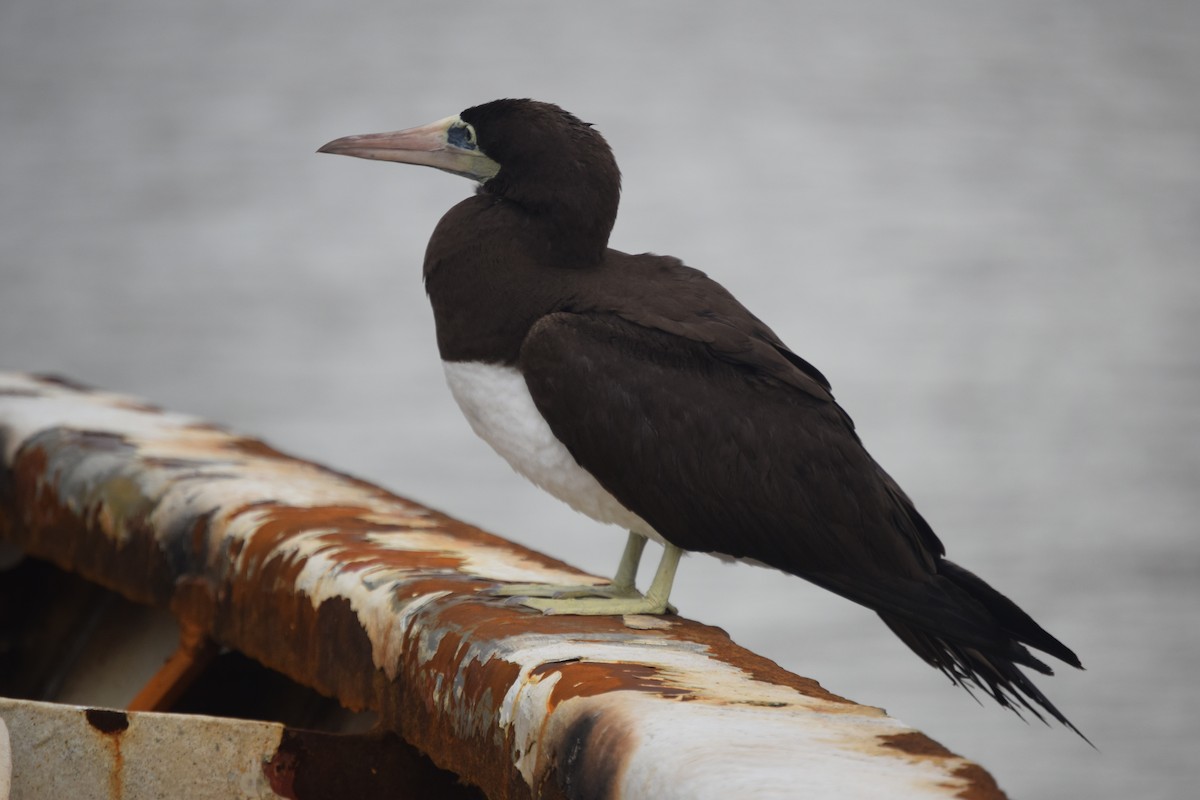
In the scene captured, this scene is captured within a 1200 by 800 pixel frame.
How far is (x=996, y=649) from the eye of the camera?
3.05 meters

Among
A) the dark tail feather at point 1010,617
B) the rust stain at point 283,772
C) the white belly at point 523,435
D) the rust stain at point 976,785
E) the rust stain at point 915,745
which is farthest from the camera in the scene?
the white belly at point 523,435

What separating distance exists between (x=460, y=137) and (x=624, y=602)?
117 cm

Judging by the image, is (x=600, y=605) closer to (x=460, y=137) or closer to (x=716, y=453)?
(x=716, y=453)

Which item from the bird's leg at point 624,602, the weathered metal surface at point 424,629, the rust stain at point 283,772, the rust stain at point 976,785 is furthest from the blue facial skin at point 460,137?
the rust stain at point 976,785

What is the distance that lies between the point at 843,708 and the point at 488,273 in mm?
1387

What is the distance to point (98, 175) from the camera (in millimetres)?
22578

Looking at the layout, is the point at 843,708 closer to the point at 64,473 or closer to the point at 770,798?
the point at 770,798

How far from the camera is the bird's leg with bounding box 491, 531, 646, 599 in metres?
3.11

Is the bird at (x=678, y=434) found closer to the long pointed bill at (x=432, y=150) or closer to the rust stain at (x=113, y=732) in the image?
the long pointed bill at (x=432, y=150)

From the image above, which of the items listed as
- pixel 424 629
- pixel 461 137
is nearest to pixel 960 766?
pixel 424 629

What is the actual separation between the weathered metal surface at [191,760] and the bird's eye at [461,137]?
141 cm

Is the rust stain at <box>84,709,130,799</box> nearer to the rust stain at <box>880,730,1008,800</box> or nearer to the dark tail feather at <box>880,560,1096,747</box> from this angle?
the rust stain at <box>880,730,1008,800</box>

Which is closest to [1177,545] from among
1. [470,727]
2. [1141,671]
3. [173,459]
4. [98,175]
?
[1141,671]

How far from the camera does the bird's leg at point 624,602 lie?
304cm
